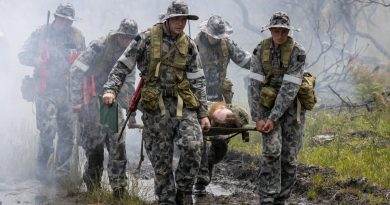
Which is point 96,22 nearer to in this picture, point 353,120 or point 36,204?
point 353,120

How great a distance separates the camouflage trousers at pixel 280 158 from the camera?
6219 millimetres

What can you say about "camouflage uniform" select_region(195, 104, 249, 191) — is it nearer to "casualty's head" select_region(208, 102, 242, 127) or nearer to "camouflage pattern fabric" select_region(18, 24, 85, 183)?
"casualty's head" select_region(208, 102, 242, 127)

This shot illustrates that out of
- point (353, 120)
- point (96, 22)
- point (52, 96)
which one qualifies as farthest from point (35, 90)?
point (96, 22)

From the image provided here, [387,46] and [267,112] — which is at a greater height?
[387,46]

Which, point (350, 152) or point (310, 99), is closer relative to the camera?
point (310, 99)

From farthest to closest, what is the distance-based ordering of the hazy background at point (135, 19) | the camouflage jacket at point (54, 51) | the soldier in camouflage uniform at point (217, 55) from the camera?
the hazy background at point (135, 19) < the camouflage jacket at point (54, 51) < the soldier in camouflage uniform at point (217, 55)

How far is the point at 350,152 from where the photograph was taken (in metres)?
8.95

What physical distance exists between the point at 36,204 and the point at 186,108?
2.41 m

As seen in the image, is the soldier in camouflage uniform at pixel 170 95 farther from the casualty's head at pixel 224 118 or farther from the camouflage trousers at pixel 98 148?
the camouflage trousers at pixel 98 148

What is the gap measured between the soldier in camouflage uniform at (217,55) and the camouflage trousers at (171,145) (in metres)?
2.02

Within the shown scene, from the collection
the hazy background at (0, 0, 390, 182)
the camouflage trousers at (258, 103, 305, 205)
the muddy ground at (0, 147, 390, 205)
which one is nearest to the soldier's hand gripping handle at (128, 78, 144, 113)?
the muddy ground at (0, 147, 390, 205)

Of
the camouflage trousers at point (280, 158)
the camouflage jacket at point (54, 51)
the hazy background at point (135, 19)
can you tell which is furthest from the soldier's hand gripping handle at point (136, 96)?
the hazy background at point (135, 19)

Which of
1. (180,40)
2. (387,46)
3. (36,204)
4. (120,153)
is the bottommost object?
(36,204)

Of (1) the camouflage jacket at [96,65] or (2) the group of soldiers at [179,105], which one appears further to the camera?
(1) the camouflage jacket at [96,65]
